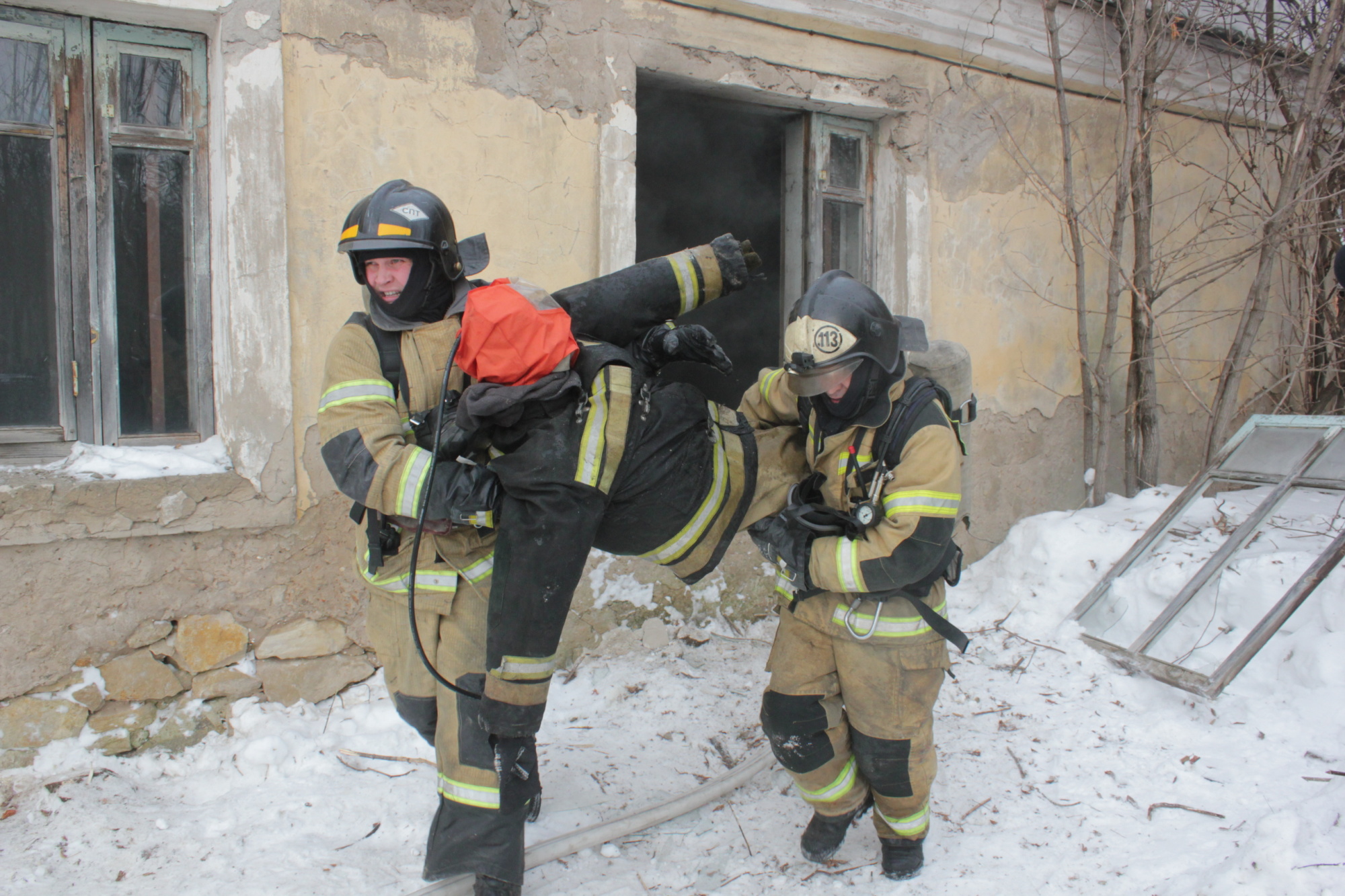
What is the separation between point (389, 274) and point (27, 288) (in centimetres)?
188

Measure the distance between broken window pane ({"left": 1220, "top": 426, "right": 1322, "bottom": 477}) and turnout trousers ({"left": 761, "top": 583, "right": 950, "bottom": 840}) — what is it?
2.81m

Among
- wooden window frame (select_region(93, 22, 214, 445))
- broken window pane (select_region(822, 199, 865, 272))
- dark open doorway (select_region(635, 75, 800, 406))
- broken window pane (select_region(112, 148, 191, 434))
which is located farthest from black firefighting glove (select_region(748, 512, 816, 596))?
dark open doorway (select_region(635, 75, 800, 406))

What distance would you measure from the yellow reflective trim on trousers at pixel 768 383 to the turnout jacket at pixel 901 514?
1.14 feet

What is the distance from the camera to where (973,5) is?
4.82 metres

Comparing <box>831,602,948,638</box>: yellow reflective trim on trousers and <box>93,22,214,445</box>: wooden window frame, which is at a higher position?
<box>93,22,214,445</box>: wooden window frame

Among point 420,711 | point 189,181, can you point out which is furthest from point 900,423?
point 189,181

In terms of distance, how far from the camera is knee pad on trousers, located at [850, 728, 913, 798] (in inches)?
97.2

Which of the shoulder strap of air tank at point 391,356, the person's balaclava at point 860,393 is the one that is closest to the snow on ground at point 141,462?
the shoulder strap of air tank at point 391,356

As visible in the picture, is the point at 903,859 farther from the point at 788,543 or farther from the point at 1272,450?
the point at 1272,450

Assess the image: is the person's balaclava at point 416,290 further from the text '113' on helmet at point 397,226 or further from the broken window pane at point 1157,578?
the broken window pane at point 1157,578

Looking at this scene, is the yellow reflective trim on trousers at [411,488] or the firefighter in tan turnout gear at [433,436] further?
the firefighter in tan turnout gear at [433,436]

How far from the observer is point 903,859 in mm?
2555

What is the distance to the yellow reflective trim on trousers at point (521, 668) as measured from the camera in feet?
7.07

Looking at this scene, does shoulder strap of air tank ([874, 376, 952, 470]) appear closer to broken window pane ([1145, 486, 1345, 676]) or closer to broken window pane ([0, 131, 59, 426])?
broken window pane ([1145, 486, 1345, 676])
